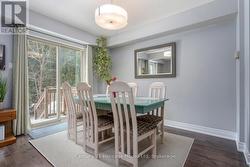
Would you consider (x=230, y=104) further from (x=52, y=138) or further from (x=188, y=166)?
(x=52, y=138)

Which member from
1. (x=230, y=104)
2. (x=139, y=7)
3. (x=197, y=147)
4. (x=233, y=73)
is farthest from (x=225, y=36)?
(x=197, y=147)

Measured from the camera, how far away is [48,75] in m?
3.58

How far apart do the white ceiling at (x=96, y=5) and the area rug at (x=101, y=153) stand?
8.38ft

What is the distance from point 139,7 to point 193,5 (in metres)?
1.05

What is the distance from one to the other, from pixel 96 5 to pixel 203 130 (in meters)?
3.34

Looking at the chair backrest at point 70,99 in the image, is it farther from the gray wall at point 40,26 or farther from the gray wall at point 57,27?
the gray wall at point 57,27

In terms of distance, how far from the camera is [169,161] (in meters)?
1.80

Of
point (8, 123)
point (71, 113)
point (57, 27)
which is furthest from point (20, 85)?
point (57, 27)

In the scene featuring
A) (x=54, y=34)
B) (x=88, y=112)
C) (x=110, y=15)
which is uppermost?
(x=54, y=34)

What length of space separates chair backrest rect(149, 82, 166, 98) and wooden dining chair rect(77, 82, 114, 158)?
111 cm

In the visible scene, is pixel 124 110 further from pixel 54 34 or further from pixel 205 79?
pixel 54 34

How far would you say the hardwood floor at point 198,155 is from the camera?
1.76 m

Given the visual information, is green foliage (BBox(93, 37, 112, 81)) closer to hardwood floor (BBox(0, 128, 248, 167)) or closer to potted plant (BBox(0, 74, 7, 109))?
potted plant (BBox(0, 74, 7, 109))

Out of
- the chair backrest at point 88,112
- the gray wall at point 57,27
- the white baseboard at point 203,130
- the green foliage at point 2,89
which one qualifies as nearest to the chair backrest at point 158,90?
the white baseboard at point 203,130
